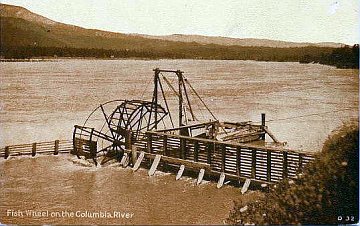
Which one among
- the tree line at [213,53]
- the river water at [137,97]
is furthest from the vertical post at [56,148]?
the tree line at [213,53]

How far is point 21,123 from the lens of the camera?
504cm

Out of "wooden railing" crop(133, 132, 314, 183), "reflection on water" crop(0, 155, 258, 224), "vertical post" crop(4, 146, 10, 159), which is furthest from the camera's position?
"vertical post" crop(4, 146, 10, 159)

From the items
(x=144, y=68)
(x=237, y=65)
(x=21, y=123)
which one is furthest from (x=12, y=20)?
(x=237, y=65)

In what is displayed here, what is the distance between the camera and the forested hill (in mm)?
4746

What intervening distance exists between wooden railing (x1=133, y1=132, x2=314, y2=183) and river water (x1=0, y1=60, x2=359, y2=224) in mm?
185

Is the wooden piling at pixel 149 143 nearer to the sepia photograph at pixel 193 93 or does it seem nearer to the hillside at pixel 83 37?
the sepia photograph at pixel 193 93

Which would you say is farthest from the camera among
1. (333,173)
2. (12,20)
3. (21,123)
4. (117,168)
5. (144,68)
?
(117,168)

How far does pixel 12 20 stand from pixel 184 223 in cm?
243

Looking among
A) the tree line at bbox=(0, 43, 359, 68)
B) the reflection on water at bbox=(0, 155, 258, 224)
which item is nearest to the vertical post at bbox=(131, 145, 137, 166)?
the reflection on water at bbox=(0, 155, 258, 224)

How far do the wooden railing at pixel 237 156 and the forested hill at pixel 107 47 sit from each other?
37.8 inches

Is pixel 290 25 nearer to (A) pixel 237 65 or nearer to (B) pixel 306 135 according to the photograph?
(A) pixel 237 65

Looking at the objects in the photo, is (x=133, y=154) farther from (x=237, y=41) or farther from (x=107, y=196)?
(x=237, y=41)

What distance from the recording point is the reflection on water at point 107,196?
4.66 meters

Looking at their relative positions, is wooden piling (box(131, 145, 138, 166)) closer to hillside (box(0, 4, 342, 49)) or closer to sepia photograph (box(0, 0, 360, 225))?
sepia photograph (box(0, 0, 360, 225))
